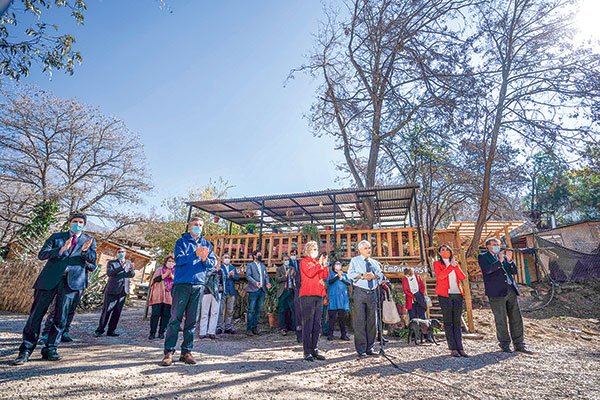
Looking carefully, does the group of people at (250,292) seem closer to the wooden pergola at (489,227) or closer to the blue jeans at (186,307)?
the blue jeans at (186,307)

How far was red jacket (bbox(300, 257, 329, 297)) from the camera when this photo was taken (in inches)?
177

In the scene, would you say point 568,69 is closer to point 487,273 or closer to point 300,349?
point 487,273

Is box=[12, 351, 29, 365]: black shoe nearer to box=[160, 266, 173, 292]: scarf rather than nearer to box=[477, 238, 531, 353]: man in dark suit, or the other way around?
box=[160, 266, 173, 292]: scarf

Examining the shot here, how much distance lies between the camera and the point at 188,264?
3783mm

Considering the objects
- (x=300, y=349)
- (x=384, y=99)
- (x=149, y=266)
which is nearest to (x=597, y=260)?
(x=384, y=99)

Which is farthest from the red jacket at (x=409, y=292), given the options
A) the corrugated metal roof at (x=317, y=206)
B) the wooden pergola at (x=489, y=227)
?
the wooden pergola at (x=489, y=227)

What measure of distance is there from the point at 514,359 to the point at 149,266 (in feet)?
98.6

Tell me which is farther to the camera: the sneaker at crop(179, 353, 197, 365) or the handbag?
the handbag

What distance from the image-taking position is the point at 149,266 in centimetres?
2886

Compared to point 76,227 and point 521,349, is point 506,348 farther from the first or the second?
point 76,227

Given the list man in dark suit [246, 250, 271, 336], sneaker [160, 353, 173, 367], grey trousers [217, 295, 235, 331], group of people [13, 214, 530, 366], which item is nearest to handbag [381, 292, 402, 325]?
group of people [13, 214, 530, 366]

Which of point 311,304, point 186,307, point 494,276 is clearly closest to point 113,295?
point 186,307

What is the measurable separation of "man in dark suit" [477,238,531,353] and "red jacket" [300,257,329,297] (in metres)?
3.01

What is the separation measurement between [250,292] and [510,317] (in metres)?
5.12
